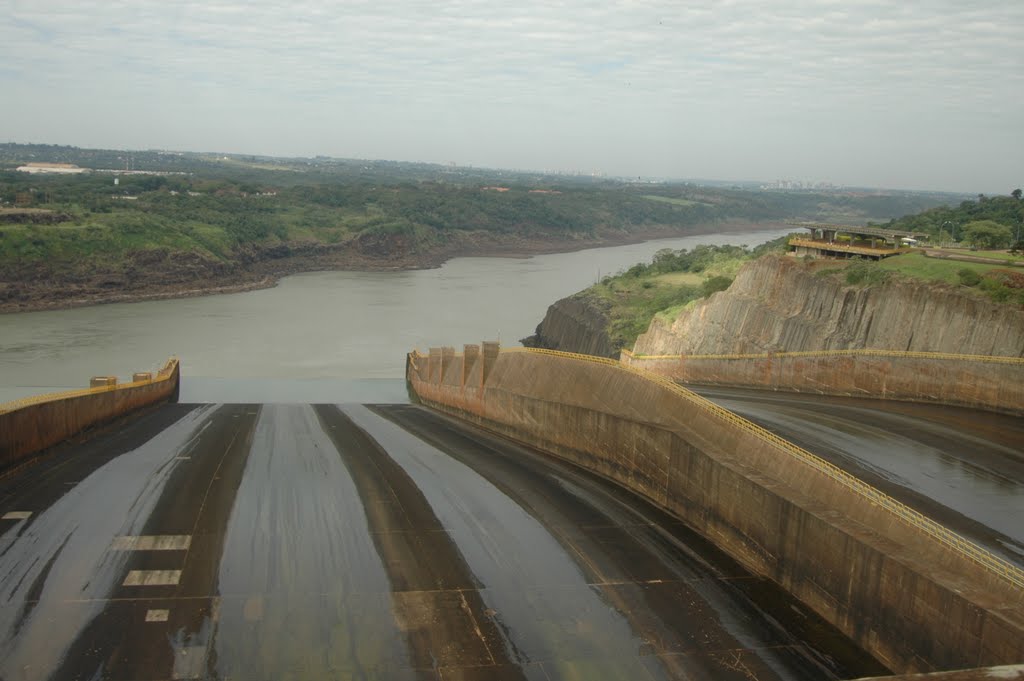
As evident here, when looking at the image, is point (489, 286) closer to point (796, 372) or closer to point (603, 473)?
point (796, 372)

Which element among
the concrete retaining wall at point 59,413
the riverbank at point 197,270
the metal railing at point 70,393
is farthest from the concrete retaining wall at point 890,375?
the riverbank at point 197,270

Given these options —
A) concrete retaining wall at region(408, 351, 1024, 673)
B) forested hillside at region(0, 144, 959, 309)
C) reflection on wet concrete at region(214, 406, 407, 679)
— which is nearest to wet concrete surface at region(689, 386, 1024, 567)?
concrete retaining wall at region(408, 351, 1024, 673)

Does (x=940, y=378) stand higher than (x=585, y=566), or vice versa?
(x=940, y=378)

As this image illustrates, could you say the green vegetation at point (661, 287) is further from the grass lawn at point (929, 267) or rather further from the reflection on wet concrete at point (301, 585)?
the reflection on wet concrete at point (301, 585)

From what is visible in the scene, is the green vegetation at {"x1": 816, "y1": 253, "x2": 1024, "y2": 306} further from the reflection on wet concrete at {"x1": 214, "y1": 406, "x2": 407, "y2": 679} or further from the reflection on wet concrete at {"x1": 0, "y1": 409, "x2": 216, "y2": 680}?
the reflection on wet concrete at {"x1": 0, "y1": 409, "x2": 216, "y2": 680}

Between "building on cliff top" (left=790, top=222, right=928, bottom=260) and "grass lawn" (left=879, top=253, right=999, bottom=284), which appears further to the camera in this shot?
"building on cliff top" (left=790, top=222, right=928, bottom=260)

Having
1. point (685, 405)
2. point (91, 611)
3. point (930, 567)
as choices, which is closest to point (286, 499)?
point (91, 611)
